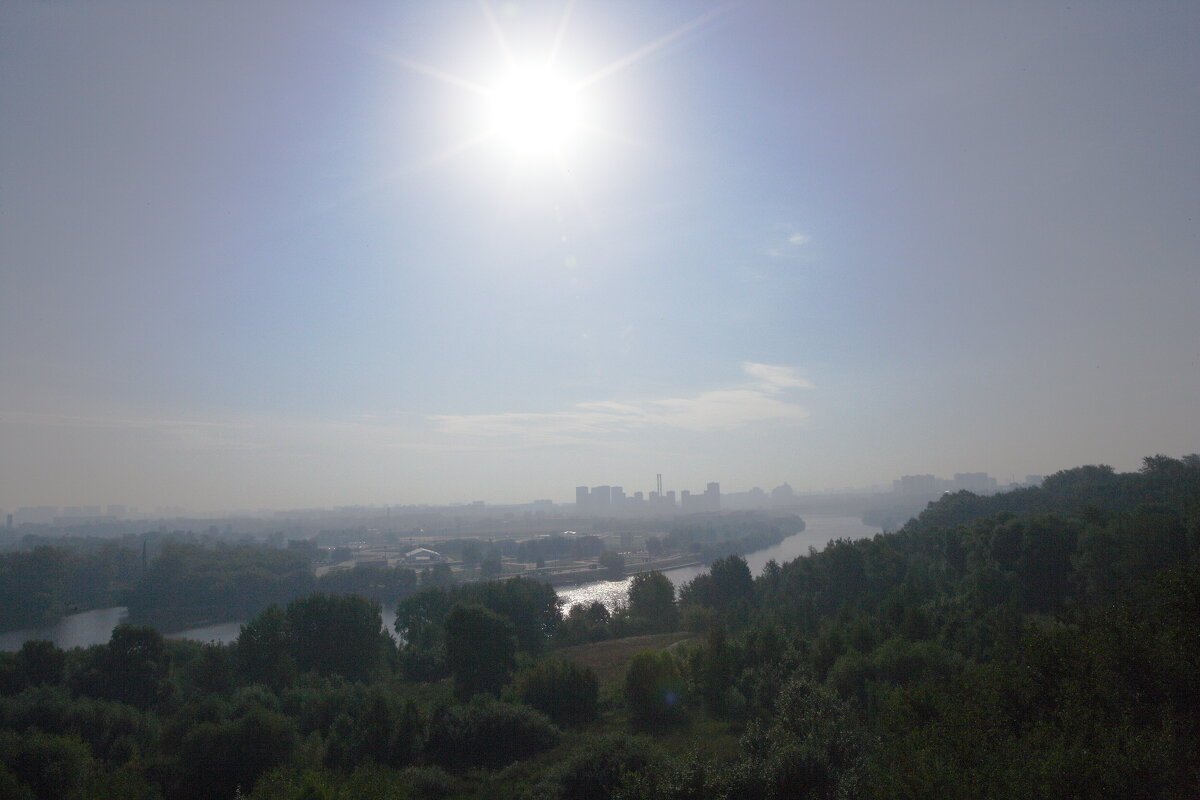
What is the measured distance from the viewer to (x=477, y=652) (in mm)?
23562

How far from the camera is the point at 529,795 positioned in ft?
35.3

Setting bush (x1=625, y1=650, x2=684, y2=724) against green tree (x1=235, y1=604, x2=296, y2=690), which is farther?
green tree (x1=235, y1=604, x2=296, y2=690)

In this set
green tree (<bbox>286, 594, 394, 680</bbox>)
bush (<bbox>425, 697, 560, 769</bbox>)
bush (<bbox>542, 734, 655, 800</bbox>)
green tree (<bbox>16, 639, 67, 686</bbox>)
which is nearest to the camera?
bush (<bbox>542, 734, 655, 800</bbox>)

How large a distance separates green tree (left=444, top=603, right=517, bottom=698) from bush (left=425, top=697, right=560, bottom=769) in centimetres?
808

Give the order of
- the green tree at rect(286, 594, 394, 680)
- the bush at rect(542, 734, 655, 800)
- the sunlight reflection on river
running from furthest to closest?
1. the sunlight reflection on river
2. the green tree at rect(286, 594, 394, 680)
3. the bush at rect(542, 734, 655, 800)

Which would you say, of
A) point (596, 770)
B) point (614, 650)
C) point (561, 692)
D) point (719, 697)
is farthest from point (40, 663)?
point (719, 697)

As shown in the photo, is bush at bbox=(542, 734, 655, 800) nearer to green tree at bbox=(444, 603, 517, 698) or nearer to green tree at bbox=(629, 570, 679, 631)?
green tree at bbox=(444, 603, 517, 698)

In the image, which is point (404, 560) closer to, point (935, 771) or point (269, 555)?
point (269, 555)

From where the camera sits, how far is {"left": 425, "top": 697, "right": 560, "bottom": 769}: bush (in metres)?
14.3

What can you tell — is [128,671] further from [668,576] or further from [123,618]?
[668,576]

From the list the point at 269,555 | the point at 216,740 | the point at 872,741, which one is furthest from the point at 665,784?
the point at 269,555

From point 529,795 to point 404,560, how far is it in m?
81.8

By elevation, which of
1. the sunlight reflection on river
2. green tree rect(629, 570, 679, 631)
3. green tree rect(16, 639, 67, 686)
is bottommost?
the sunlight reflection on river

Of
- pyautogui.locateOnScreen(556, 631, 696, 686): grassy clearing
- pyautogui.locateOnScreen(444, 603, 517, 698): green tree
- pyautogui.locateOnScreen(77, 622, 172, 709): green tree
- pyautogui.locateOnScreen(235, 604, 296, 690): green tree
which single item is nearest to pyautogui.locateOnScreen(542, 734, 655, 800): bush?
pyautogui.locateOnScreen(444, 603, 517, 698): green tree
